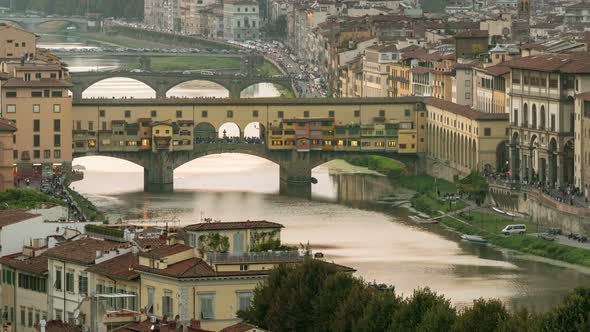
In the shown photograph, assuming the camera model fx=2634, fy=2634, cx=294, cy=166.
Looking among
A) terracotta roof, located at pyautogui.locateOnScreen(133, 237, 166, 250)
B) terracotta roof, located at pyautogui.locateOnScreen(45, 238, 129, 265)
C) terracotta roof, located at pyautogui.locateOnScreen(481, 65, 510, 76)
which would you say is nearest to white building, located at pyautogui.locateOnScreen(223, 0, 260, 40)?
terracotta roof, located at pyautogui.locateOnScreen(481, 65, 510, 76)

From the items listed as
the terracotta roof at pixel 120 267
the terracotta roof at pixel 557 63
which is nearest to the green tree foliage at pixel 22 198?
the terracotta roof at pixel 557 63

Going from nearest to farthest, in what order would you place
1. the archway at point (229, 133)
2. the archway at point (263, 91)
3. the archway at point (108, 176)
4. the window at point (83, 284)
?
1. the window at point (83, 284)
2. the archway at point (108, 176)
3. the archway at point (229, 133)
4. the archway at point (263, 91)

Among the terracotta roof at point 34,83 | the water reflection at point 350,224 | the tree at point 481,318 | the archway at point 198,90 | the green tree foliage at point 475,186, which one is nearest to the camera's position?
the tree at point 481,318

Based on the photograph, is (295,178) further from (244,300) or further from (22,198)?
(244,300)

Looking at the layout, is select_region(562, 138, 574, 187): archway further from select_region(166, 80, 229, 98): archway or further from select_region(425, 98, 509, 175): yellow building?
select_region(166, 80, 229, 98): archway

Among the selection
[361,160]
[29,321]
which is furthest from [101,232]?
[361,160]

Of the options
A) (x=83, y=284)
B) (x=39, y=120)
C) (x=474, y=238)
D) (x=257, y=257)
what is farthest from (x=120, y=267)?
(x=39, y=120)

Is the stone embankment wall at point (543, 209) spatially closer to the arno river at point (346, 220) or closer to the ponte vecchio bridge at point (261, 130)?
the arno river at point (346, 220)

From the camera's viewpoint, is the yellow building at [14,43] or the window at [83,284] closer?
the window at [83,284]
